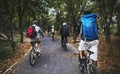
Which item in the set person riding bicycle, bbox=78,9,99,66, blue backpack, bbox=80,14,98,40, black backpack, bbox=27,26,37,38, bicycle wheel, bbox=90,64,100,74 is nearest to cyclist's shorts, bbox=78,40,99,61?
person riding bicycle, bbox=78,9,99,66

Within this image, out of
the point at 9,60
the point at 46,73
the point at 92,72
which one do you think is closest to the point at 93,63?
the point at 92,72

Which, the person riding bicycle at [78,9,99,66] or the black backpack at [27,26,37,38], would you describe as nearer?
the person riding bicycle at [78,9,99,66]

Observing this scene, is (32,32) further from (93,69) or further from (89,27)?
(93,69)

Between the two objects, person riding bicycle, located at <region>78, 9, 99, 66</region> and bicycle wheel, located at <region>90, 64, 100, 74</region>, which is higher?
person riding bicycle, located at <region>78, 9, 99, 66</region>

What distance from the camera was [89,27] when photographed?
928cm

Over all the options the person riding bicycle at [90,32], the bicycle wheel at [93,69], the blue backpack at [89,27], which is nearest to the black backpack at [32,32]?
the person riding bicycle at [90,32]

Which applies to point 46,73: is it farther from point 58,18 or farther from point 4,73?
point 58,18

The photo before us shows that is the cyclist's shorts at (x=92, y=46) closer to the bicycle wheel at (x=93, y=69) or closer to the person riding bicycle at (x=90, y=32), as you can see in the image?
the person riding bicycle at (x=90, y=32)

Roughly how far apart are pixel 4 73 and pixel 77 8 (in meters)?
21.0

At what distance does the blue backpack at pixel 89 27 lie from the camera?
9266 mm

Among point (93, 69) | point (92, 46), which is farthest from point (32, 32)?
point (93, 69)

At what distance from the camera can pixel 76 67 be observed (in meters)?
13.4

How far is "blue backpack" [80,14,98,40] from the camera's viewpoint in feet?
30.4

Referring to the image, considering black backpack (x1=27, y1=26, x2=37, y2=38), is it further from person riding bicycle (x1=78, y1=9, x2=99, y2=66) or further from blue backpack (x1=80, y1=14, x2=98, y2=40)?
blue backpack (x1=80, y1=14, x2=98, y2=40)
